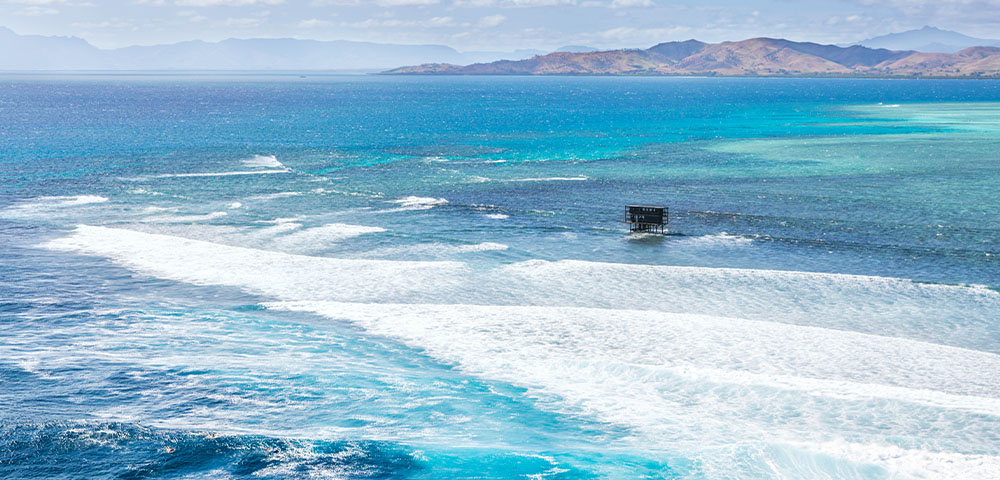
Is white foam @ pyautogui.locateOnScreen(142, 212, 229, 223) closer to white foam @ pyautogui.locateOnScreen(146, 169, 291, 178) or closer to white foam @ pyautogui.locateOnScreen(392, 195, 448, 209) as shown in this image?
white foam @ pyautogui.locateOnScreen(392, 195, 448, 209)

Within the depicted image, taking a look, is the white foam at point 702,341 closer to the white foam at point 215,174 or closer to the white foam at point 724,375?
the white foam at point 724,375

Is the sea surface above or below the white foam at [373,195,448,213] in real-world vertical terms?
below

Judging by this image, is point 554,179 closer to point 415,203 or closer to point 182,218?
point 415,203

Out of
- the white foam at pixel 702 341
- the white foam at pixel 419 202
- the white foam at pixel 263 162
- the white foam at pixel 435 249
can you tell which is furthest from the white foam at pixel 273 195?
the white foam at pixel 435 249

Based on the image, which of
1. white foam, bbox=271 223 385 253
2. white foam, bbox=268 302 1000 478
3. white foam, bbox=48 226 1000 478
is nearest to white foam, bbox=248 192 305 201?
white foam, bbox=271 223 385 253

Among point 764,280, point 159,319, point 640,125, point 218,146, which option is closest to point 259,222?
point 159,319

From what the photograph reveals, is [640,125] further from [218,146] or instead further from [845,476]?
[845,476]
